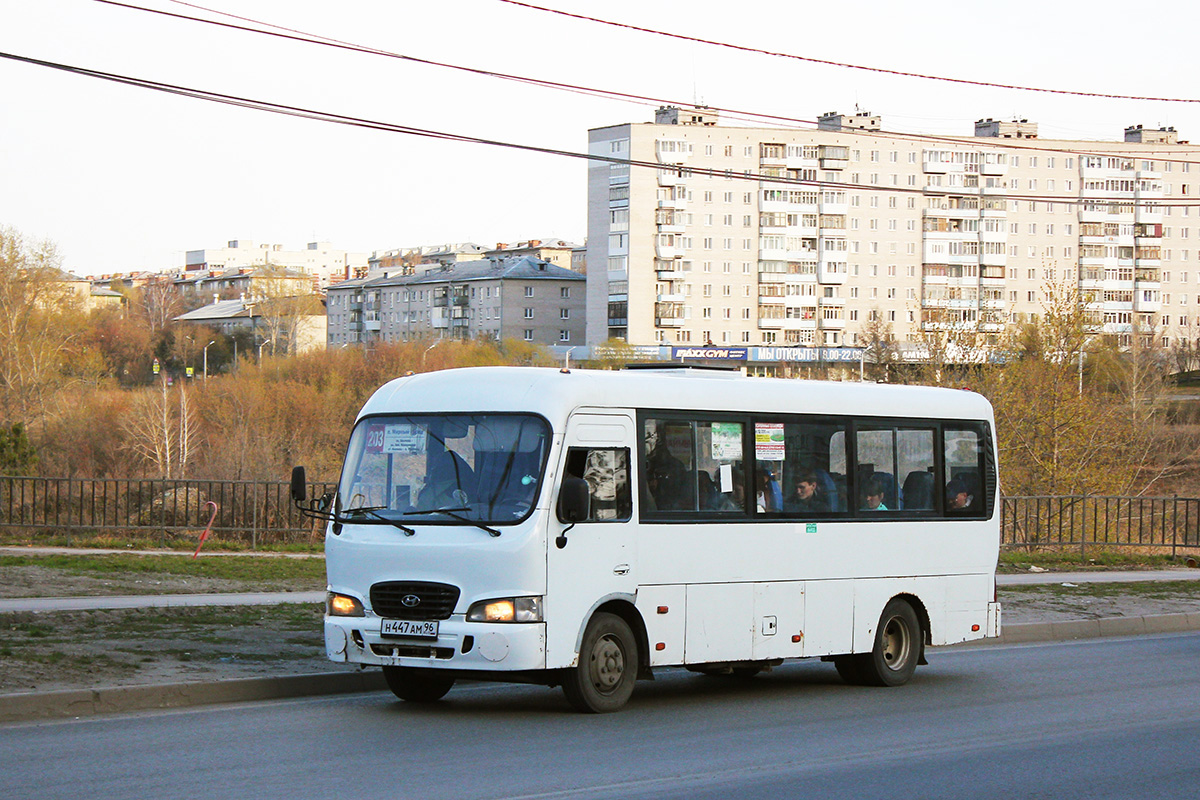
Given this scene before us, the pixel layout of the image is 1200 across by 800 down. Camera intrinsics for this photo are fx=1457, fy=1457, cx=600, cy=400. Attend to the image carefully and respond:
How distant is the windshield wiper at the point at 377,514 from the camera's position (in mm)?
10969

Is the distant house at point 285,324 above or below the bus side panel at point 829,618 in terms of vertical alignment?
above

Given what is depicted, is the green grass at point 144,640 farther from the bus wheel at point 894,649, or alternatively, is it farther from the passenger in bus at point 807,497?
the bus wheel at point 894,649

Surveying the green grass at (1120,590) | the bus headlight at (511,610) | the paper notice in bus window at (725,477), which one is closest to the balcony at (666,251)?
the green grass at (1120,590)

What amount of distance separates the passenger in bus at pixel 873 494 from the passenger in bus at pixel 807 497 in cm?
57

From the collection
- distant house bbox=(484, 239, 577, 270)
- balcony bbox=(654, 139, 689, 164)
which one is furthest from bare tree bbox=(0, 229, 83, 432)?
distant house bbox=(484, 239, 577, 270)

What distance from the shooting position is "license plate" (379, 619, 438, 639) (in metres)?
10.7

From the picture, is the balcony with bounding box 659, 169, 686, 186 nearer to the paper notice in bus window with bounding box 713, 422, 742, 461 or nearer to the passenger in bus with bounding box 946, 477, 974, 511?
the passenger in bus with bounding box 946, 477, 974, 511

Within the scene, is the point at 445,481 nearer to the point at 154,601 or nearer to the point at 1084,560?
the point at 154,601

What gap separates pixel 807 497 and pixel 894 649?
6.50 feet

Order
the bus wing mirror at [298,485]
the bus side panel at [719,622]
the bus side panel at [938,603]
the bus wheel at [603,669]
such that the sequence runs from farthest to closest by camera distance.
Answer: the bus side panel at [938,603], the bus side panel at [719,622], the bus wing mirror at [298,485], the bus wheel at [603,669]

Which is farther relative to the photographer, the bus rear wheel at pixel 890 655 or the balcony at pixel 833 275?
the balcony at pixel 833 275

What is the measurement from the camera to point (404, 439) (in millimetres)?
11469

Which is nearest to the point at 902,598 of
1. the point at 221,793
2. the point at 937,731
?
the point at 937,731

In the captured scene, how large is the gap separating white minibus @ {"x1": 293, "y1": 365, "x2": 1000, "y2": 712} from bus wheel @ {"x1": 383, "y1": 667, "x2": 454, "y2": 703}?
0.02 meters
